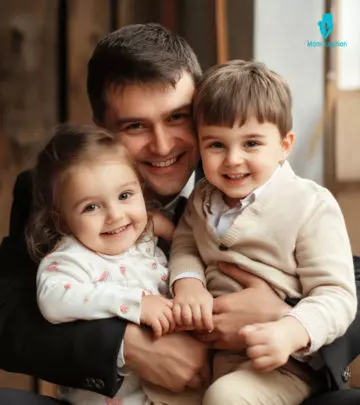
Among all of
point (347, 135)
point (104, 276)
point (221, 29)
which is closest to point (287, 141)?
point (104, 276)

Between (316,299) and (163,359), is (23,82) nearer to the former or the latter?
(163,359)

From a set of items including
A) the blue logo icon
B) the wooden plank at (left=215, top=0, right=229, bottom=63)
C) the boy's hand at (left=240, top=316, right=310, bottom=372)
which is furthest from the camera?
the wooden plank at (left=215, top=0, right=229, bottom=63)

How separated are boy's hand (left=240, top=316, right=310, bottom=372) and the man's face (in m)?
0.50

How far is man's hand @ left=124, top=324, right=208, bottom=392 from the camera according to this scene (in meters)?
1.25

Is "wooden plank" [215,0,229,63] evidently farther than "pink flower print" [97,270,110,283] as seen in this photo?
Yes

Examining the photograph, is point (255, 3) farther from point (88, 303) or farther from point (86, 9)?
point (88, 303)

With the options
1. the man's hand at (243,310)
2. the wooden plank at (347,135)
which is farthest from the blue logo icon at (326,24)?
the man's hand at (243,310)

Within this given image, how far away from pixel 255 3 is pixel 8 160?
3.54 ft

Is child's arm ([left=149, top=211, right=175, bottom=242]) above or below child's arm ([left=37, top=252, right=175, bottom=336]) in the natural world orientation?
above

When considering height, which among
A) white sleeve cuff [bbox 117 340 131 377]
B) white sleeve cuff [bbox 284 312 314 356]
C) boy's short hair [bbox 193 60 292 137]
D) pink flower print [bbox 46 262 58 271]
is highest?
boy's short hair [bbox 193 60 292 137]

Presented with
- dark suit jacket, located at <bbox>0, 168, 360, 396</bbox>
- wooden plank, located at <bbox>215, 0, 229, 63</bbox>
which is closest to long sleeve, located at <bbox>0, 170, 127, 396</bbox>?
dark suit jacket, located at <bbox>0, 168, 360, 396</bbox>

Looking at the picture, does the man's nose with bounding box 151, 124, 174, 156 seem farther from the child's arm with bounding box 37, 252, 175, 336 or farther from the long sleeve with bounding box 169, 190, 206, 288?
the child's arm with bounding box 37, 252, 175, 336

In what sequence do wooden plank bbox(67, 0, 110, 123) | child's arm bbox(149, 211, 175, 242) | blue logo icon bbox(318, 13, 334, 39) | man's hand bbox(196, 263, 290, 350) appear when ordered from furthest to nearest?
1. wooden plank bbox(67, 0, 110, 123)
2. blue logo icon bbox(318, 13, 334, 39)
3. child's arm bbox(149, 211, 175, 242)
4. man's hand bbox(196, 263, 290, 350)

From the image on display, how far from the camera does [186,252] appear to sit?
54.3 inches
